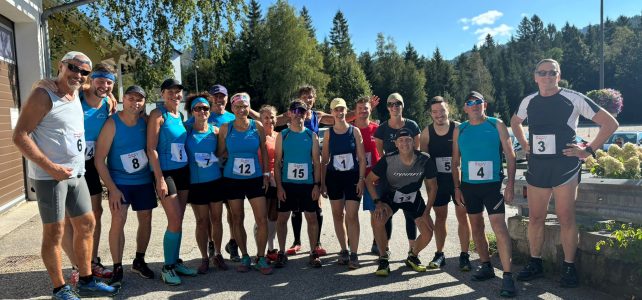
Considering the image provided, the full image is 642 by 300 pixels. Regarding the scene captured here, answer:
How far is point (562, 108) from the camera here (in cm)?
449

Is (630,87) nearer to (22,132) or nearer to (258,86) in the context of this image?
(258,86)

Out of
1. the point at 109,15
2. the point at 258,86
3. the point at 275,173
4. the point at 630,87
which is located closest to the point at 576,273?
the point at 275,173

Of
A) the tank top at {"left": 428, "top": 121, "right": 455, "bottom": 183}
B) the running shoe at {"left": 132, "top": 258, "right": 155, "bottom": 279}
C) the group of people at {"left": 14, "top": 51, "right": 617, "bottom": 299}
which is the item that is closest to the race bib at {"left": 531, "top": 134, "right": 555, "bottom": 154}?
the group of people at {"left": 14, "top": 51, "right": 617, "bottom": 299}

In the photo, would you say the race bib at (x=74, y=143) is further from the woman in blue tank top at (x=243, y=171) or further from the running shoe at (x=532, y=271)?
the running shoe at (x=532, y=271)

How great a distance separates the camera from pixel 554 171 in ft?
14.6

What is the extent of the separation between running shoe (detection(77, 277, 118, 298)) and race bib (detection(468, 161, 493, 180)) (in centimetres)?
372

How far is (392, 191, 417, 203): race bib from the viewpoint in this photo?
497 cm

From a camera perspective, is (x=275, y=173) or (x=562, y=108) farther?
(x=275, y=173)

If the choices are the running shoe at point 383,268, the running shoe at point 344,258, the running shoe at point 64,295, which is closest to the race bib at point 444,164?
the running shoe at point 383,268

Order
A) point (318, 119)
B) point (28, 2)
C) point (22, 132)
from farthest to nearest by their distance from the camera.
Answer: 1. point (28, 2)
2. point (318, 119)
3. point (22, 132)

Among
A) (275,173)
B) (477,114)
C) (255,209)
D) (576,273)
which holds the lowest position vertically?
(576,273)

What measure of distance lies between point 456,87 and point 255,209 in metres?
77.4

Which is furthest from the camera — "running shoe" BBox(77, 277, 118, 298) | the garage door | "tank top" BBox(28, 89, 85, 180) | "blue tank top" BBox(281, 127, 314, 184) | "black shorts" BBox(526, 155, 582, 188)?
the garage door

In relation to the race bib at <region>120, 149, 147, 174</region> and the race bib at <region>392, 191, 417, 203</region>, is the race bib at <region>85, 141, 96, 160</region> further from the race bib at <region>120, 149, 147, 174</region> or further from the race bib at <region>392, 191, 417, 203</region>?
the race bib at <region>392, 191, 417, 203</region>
